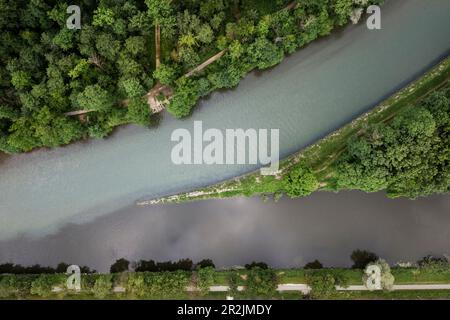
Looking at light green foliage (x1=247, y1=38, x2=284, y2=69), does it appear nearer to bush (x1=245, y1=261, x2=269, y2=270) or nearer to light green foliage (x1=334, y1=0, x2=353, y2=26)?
light green foliage (x1=334, y1=0, x2=353, y2=26)

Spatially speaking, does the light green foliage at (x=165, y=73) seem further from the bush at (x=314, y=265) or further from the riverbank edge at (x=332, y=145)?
the bush at (x=314, y=265)

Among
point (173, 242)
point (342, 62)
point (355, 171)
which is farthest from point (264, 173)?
point (342, 62)

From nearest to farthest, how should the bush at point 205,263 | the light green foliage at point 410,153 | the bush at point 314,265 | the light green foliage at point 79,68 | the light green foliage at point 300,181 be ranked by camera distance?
the light green foliage at point 410,153 < the light green foliage at point 300,181 < the light green foliage at point 79,68 < the bush at point 314,265 < the bush at point 205,263

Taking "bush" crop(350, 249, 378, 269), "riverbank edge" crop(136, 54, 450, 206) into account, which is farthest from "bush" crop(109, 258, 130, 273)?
"bush" crop(350, 249, 378, 269)

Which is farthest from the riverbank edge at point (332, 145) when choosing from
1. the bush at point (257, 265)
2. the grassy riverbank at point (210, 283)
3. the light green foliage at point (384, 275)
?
the light green foliage at point (384, 275)

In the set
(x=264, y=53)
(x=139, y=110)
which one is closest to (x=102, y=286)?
(x=139, y=110)

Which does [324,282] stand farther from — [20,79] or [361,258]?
[20,79]
